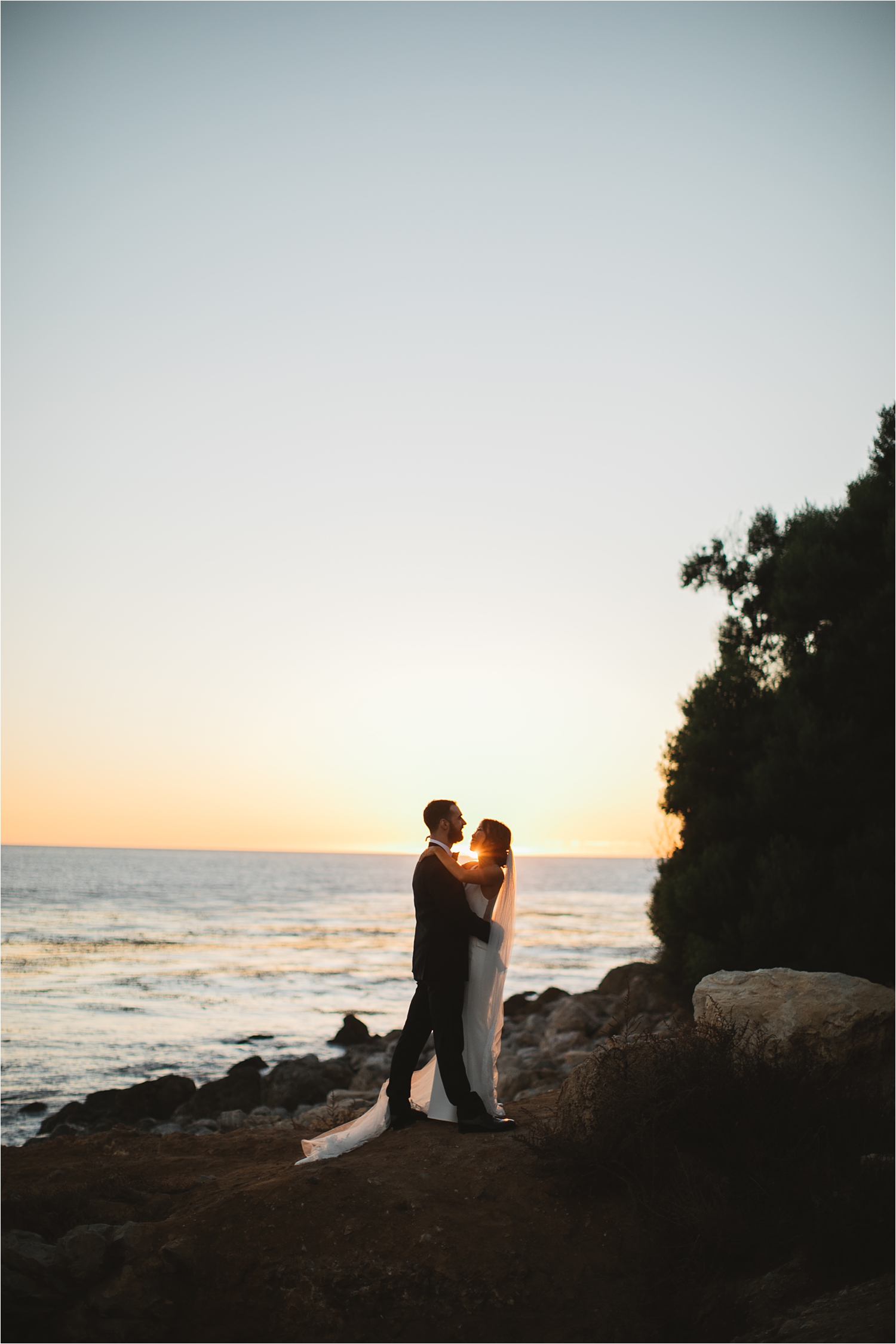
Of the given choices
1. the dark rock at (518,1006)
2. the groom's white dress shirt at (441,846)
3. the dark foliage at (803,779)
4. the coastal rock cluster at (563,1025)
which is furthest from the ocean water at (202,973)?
the groom's white dress shirt at (441,846)

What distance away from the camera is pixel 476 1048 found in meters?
7.44

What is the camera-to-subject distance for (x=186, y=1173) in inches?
335

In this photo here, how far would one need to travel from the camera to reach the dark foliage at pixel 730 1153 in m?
5.43

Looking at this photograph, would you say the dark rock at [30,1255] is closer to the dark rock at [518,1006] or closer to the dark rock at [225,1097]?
the dark rock at [225,1097]

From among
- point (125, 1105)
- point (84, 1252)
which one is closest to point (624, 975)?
point (125, 1105)

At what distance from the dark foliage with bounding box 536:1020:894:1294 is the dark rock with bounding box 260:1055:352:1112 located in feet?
31.7

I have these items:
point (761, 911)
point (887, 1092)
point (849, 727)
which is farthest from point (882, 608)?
point (887, 1092)

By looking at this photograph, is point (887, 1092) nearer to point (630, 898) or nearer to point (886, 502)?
point (886, 502)

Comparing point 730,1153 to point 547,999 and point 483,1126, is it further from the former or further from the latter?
point 547,999

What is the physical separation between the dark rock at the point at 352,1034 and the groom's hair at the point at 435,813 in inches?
631

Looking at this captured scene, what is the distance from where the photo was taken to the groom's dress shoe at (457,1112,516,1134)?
7145 mm

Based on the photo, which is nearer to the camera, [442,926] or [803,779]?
→ [442,926]

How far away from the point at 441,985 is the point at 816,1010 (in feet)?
13.9

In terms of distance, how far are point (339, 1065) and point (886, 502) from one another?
51.1 ft
